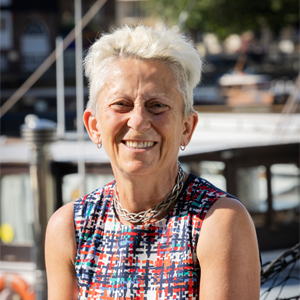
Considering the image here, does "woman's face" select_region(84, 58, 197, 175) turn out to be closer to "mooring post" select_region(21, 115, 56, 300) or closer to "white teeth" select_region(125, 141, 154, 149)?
"white teeth" select_region(125, 141, 154, 149)

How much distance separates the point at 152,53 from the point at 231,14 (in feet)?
58.7

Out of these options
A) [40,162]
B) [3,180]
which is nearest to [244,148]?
[40,162]

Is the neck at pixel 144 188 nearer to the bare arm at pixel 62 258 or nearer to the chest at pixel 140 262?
the chest at pixel 140 262

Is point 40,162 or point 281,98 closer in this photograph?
point 40,162

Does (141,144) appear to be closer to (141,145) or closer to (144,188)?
(141,145)

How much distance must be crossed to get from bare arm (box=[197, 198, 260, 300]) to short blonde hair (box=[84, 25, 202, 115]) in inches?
13.1

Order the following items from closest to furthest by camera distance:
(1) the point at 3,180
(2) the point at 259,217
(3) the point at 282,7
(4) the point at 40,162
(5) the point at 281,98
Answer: (4) the point at 40,162
(2) the point at 259,217
(1) the point at 3,180
(5) the point at 281,98
(3) the point at 282,7

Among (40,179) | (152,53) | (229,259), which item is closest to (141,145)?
(152,53)

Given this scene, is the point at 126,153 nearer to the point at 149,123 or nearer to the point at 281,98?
the point at 149,123

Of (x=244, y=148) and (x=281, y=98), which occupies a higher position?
(x=281, y=98)

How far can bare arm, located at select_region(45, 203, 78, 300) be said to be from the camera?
144 centimetres

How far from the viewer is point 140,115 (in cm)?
135

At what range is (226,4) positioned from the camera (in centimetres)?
1812

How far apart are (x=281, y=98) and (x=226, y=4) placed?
3840mm
